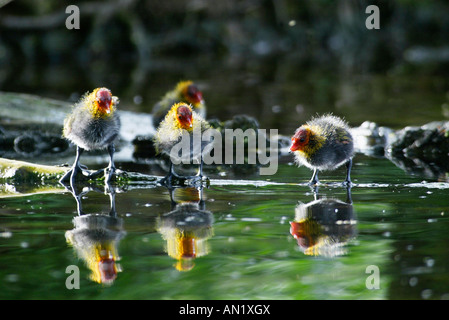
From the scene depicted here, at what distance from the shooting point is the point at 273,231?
5.75 meters

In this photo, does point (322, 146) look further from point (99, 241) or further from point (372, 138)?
point (372, 138)

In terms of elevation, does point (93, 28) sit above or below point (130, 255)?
above

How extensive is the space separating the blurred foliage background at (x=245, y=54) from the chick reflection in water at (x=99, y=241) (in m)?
6.31

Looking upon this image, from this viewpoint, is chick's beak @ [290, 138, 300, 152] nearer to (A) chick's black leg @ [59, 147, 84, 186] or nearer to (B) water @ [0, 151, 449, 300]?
(B) water @ [0, 151, 449, 300]

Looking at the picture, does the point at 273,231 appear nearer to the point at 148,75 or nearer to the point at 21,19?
the point at 148,75

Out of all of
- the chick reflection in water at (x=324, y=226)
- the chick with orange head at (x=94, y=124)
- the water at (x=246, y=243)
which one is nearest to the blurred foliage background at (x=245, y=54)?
the chick with orange head at (x=94, y=124)

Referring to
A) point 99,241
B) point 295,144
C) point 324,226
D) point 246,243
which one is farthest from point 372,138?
point 99,241

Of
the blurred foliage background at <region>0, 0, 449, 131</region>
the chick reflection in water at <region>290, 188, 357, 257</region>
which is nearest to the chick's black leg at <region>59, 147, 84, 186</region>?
the chick reflection in water at <region>290, 188, 357, 257</region>

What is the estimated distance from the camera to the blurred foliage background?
15.3 metres

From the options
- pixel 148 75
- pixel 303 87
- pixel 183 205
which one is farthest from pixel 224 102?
pixel 183 205

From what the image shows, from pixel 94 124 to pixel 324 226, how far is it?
259 cm

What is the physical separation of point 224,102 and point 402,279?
10430mm

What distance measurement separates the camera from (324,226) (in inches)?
229

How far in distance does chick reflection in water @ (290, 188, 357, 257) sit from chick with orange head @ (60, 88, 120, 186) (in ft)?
6.69
